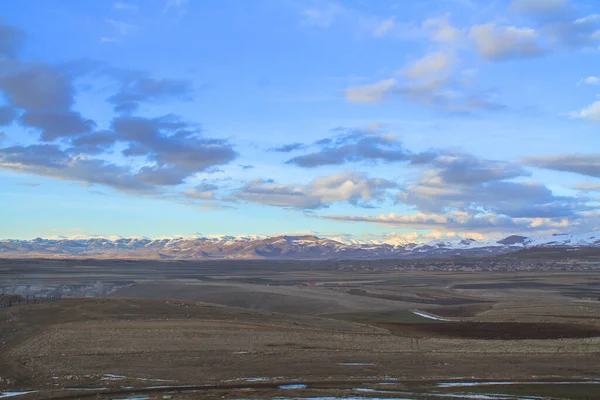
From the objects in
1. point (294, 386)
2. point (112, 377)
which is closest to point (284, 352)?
point (294, 386)

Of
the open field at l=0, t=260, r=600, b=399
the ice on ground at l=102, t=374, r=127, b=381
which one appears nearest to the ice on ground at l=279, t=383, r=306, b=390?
the open field at l=0, t=260, r=600, b=399

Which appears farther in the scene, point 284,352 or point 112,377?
point 284,352

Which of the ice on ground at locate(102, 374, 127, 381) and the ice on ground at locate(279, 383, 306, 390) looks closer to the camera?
the ice on ground at locate(279, 383, 306, 390)

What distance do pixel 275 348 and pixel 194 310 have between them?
22571mm

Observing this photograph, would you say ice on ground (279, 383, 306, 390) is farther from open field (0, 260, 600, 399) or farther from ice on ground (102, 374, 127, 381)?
ice on ground (102, 374, 127, 381)

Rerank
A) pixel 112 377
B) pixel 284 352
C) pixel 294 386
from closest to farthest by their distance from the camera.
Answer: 1. pixel 294 386
2. pixel 112 377
3. pixel 284 352

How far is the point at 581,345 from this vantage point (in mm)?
36812

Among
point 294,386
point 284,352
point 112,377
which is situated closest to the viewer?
point 294,386

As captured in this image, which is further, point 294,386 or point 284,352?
point 284,352

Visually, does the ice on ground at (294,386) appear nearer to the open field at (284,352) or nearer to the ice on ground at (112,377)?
the open field at (284,352)

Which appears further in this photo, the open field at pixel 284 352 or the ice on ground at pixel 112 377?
the ice on ground at pixel 112 377

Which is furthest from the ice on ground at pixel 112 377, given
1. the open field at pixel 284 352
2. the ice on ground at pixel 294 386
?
the ice on ground at pixel 294 386

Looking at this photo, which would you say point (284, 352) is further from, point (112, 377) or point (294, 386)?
point (112, 377)

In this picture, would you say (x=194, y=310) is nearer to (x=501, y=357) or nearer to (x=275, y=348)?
(x=275, y=348)
